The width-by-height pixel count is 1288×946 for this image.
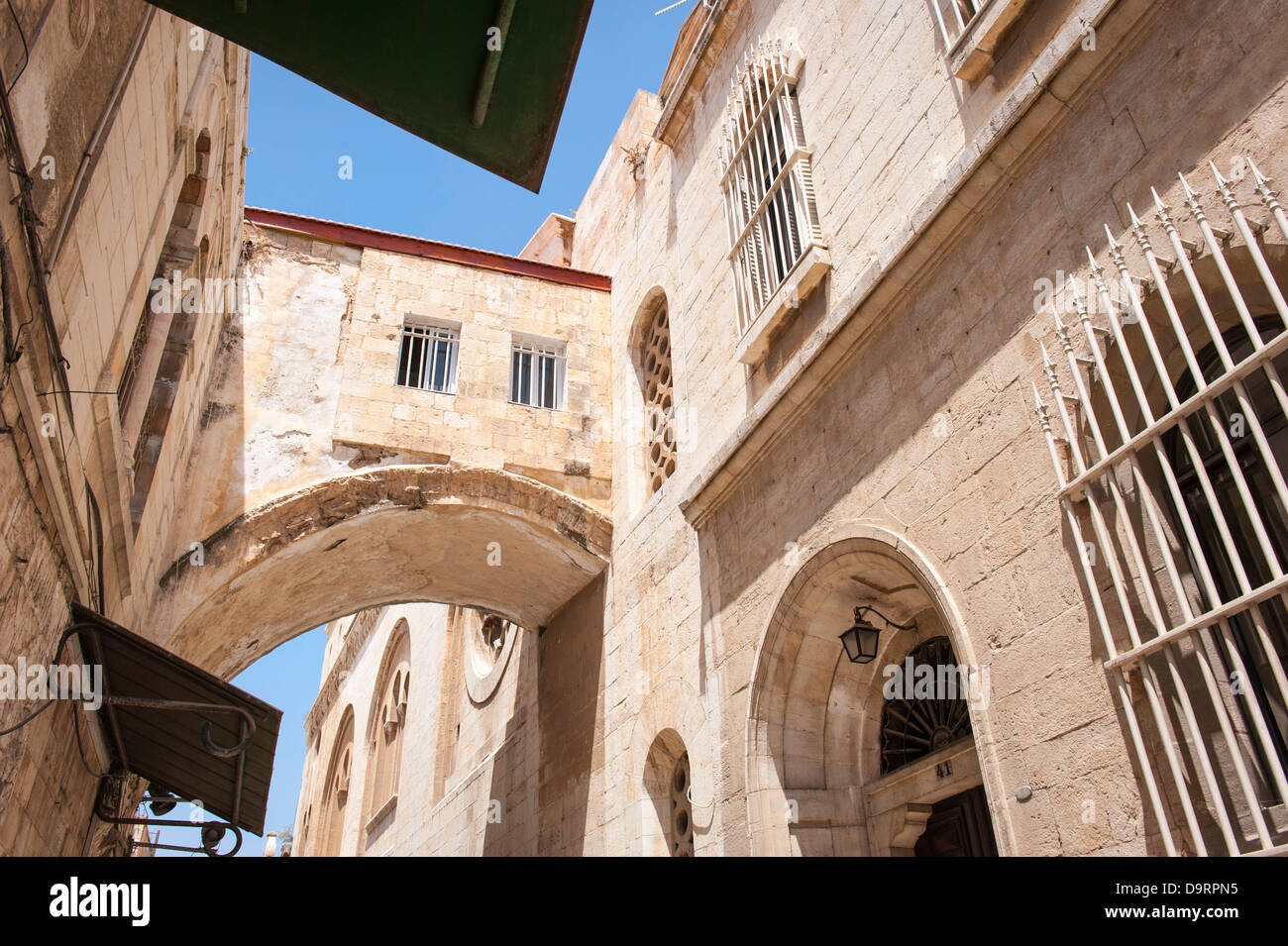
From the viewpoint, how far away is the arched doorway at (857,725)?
17.1ft

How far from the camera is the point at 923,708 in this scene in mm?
5535

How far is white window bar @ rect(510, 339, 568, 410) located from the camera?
9670 millimetres

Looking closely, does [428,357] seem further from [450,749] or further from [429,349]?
[450,749]

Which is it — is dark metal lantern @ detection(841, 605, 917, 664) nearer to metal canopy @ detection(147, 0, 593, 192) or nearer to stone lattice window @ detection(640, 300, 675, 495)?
stone lattice window @ detection(640, 300, 675, 495)

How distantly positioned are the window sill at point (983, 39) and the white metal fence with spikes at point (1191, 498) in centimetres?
155

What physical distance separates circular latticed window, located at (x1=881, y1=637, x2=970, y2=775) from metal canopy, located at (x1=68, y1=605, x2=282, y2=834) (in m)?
3.76

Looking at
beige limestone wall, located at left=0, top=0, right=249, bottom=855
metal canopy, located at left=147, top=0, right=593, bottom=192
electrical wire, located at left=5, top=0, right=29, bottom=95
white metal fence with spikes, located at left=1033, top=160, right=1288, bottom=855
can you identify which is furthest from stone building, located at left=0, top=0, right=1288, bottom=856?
metal canopy, located at left=147, top=0, right=593, bottom=192

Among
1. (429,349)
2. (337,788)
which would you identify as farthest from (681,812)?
(337,788)

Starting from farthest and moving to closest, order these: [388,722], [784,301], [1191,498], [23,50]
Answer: [388,722]
[784,301]
[1191,498]
[23,50]

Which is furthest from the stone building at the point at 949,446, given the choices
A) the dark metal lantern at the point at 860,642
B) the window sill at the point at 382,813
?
the window sill at the point at 382,813

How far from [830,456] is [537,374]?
4.95 metres
